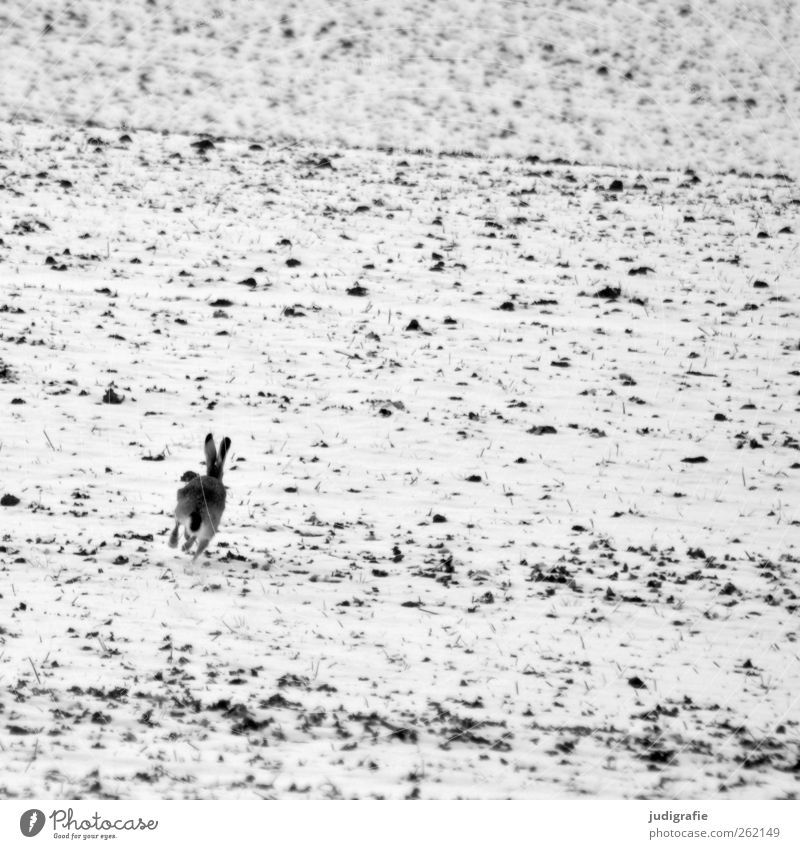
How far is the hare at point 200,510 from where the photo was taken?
28.5 ft

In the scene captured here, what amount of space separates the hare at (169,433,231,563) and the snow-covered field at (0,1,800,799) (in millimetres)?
235

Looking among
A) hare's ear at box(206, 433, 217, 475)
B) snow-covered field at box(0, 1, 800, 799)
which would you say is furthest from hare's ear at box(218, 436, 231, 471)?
snow-covered field at box(0, 1, 800, 799)

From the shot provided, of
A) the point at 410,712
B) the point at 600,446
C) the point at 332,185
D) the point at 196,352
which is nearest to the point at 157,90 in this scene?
the point at 332,185

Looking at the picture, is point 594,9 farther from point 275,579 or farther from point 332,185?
point 275,579

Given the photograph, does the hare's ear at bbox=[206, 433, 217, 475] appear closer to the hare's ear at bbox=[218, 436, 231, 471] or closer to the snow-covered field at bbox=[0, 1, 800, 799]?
the hare's ear at bbox=[218, 436, 231, 471]

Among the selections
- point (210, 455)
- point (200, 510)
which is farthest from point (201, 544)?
point (210, 455)

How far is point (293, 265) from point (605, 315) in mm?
4736
